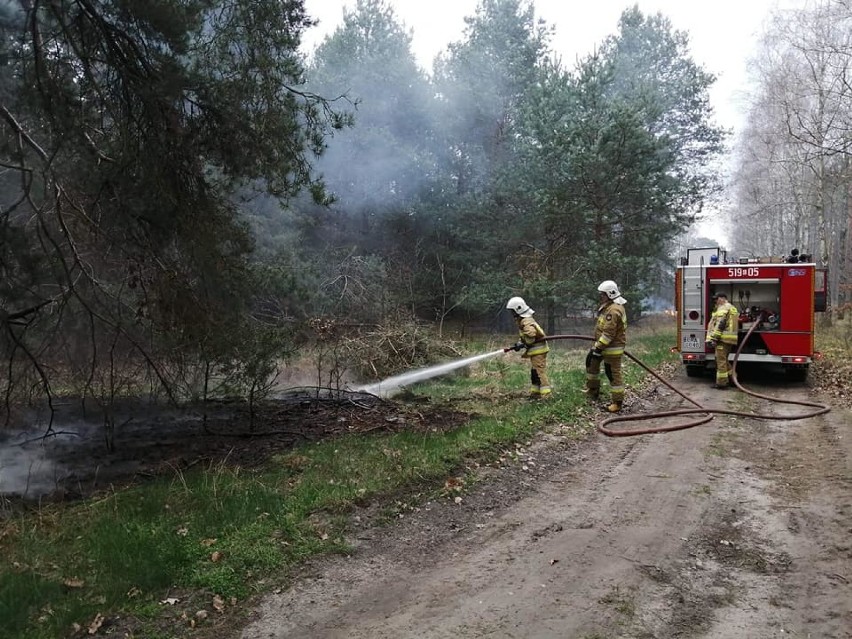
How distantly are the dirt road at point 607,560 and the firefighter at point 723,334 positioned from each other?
13.1 feet

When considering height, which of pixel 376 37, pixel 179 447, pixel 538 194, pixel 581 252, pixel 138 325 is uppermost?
pixel 376 37

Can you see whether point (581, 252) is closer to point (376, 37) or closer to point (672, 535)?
point (376, 37)

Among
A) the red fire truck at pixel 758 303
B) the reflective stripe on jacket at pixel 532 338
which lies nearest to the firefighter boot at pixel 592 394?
the reflective stripe on jacket at pixel 532 338

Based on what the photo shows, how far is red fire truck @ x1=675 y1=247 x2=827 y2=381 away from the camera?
32.9 ft

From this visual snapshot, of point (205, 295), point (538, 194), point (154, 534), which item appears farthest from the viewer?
point (538, 194)

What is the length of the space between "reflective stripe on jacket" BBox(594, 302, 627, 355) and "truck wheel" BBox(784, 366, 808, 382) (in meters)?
4.33

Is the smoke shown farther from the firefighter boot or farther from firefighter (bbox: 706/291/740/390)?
firefighter (bbox: 706/291/740/390)

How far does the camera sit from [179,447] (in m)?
7.68

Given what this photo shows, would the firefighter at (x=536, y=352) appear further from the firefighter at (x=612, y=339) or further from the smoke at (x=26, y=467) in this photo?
the smoke at (x=26, y=467)

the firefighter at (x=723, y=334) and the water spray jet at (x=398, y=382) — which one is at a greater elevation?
the firefighter at (x=723, y=334)

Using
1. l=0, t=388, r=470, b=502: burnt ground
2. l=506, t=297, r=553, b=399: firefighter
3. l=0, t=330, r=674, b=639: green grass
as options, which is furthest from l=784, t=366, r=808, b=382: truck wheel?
l=0, t=388, r=470, b=502: burnt ground

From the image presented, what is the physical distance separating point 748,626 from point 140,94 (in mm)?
6790

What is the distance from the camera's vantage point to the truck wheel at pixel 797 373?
1048 centimetres

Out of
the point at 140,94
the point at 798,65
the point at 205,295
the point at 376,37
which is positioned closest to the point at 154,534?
the point at 205,295
